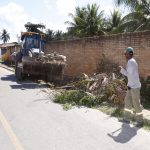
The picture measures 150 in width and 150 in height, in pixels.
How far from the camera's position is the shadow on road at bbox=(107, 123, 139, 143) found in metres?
7.38

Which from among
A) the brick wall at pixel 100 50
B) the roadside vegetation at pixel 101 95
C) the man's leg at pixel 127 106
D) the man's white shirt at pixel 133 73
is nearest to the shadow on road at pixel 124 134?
the man's leg at pixel 127 106

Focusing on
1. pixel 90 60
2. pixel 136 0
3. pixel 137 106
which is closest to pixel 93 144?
pixel 137 106

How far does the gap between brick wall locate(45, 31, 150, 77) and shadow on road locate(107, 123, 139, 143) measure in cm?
488

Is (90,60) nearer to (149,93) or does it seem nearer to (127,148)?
(149,93)

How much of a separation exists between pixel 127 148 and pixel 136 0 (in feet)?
48.9

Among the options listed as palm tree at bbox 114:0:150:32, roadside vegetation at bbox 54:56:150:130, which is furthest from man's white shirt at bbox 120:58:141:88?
palm tree at bbox 114:0:150:32

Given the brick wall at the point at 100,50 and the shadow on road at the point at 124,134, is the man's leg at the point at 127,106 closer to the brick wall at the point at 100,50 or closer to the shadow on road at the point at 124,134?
the shadow on road at the point at 124,134

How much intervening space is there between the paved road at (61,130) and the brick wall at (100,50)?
3.84 metres

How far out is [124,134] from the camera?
7805 millimetres

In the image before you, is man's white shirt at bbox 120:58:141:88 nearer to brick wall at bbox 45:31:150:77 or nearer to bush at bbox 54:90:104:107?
bush at bbox 54:90:104:107

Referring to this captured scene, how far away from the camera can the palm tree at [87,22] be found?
139 ft

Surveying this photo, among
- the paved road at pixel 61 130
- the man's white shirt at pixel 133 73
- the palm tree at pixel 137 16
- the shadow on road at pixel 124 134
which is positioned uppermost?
the palm tree at pixel 137 16

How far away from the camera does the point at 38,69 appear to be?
1861cm

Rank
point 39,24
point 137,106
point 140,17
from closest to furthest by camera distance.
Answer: point 137,106, point 140,17, point 39,24
